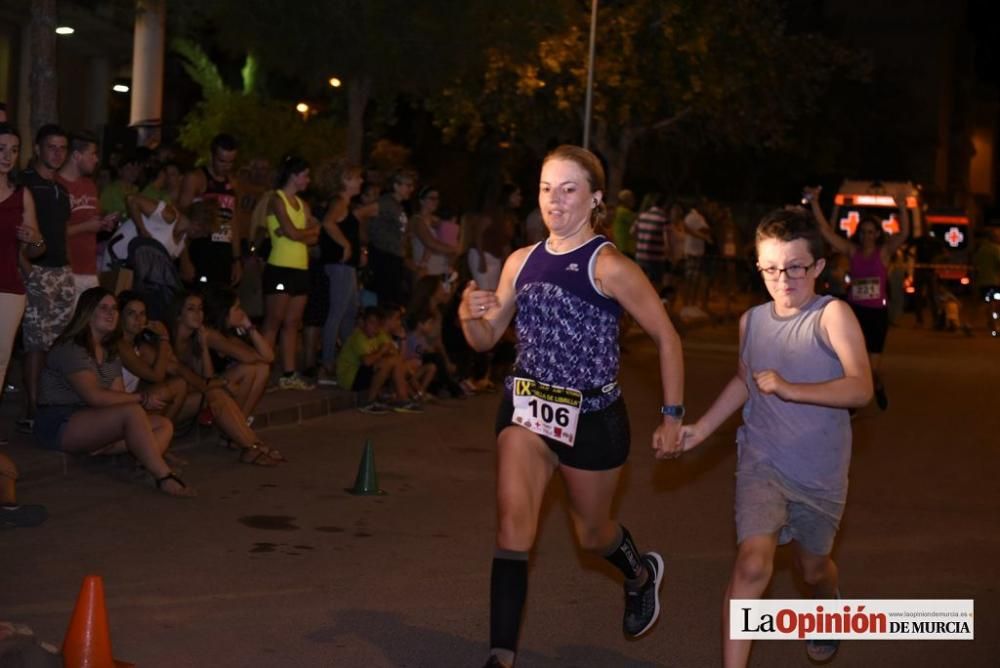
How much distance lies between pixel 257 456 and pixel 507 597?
18.0ft

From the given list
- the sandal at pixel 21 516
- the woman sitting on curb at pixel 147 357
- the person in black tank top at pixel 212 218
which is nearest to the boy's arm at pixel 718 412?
the sandal at pixel 21 516

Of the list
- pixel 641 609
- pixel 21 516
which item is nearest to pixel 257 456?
pixel 21 516

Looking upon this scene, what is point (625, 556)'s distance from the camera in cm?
689

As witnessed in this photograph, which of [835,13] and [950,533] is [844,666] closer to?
[950,533]

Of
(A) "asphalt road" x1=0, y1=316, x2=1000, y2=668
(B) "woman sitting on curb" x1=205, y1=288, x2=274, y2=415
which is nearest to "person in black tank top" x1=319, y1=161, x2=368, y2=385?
(A) "asphalt road" x1=0, y1=316, x2=1000, y2=668

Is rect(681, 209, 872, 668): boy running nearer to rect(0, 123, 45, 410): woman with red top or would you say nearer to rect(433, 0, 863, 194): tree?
rect(0, 123, 45, 410): woman with red top

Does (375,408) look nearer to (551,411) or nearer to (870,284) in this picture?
(870,284)

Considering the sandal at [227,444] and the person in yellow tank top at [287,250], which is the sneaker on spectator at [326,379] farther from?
the sandal at [227,444]

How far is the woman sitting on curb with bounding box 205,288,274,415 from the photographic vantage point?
11.8 meters

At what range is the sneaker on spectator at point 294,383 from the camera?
14.6 m

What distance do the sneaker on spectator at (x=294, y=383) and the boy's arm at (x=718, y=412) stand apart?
8767 mm

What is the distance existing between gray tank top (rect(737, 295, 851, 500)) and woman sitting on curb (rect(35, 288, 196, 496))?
15.8 feet

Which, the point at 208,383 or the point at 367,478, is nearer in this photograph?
the point at 367,478

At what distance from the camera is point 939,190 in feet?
243
